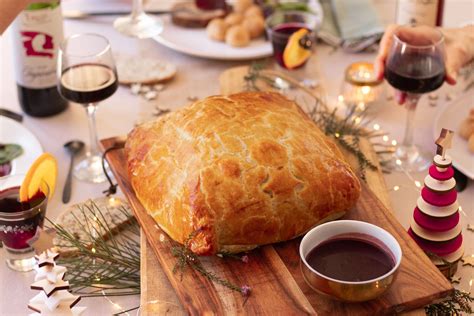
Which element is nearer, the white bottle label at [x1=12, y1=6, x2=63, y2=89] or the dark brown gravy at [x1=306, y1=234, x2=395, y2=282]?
the dark brown gravy at [x1=306, y1=234, x2=395, y2=282]

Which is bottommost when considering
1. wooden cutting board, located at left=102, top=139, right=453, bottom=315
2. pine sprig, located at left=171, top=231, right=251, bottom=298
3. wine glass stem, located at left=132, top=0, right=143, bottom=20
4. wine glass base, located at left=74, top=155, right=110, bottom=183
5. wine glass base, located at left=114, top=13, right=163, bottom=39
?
wine glass base, located at left=74, top=155, right=110, bottom=183

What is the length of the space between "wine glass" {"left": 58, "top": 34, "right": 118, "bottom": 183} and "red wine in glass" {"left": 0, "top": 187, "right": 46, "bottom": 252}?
0.27 meters

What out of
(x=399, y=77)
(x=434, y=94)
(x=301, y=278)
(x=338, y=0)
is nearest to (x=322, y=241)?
(x=301, y=278)

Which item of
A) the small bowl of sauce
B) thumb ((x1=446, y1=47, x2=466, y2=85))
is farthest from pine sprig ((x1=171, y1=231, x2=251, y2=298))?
thumb ((x1=446, y1=47, x2=466, y2=85))

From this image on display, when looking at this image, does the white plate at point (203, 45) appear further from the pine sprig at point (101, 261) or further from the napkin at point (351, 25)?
the pine sprig at point (101, 261)

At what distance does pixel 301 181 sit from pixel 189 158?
0.70ft

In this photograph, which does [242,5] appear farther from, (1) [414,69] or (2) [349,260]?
(2) [349,260]

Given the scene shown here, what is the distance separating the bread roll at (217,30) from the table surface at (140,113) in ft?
0.25

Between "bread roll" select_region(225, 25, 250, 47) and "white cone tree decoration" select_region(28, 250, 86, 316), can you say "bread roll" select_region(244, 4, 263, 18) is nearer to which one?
"bread roll" select_region(225, 25, 250, 47)

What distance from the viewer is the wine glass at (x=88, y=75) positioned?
1.69m

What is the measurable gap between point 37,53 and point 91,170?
0.33m

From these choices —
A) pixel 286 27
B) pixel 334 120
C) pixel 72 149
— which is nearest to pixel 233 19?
pixel 286 27

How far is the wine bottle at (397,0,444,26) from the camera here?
6.70ft

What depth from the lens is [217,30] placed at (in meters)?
2.23
